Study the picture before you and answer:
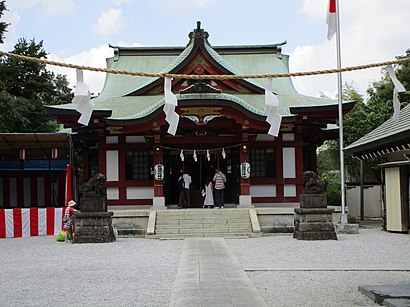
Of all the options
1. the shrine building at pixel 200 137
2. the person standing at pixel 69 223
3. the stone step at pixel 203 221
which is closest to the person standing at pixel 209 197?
the shrine building at pixel 200 137

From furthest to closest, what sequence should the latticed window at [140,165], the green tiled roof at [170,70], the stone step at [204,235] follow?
the latticed window at [140,165] < the green tiled roof at [170,70] < the stone step at [204,235]

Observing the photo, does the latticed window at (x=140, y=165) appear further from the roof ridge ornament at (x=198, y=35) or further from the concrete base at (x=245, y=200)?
the roof ridge ornament at (x=198, y=35)

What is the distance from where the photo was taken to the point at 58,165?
1049 inches

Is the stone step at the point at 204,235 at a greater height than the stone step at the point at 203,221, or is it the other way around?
the stone step at the point at 203,221

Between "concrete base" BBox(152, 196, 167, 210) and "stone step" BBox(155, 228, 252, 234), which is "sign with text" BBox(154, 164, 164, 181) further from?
"stone step" BBox(155, 228, 252, 234)

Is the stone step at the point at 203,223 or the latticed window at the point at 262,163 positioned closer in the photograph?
the stone step at the point at 203,223

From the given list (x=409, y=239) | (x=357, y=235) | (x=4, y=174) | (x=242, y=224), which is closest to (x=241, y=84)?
(x=242, y=224)

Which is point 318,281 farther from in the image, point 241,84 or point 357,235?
point 241,84

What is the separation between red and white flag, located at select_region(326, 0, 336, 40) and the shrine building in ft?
10.2

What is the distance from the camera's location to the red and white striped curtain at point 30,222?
18047 millimetres

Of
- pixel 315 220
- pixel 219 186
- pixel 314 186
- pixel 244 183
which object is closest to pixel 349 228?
pixel 315 220

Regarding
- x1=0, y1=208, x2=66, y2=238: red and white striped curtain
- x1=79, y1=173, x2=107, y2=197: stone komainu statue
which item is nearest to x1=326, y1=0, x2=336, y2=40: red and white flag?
x1=79, y1=173, x2=107, y2=197: stone komainu statue

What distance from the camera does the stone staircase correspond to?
1697cm

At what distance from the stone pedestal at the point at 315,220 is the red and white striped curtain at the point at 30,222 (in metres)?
8.27
